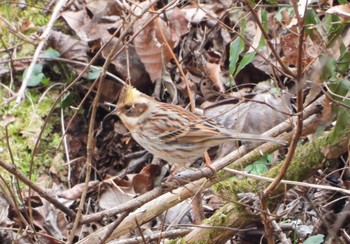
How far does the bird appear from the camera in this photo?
484 cm

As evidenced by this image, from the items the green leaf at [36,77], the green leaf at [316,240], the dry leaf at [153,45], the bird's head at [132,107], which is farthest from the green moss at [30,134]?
the green leaf at [316,240]

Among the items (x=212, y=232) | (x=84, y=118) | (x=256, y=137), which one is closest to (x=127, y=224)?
(x=212, y=232)

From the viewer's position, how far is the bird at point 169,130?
4844mm

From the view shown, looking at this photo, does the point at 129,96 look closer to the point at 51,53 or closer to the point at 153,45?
the point at 153,45

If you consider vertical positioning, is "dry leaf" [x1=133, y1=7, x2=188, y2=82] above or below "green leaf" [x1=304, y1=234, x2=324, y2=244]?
above

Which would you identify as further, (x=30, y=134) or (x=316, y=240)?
(x=30, y=134)

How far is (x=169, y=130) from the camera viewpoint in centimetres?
494

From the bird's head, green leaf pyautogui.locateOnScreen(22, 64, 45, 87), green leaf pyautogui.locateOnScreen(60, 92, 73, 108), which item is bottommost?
green leaf pyautogui.locateOnScreen(60, 92, 73, 108)

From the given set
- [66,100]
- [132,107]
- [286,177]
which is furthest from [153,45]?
[286,177]

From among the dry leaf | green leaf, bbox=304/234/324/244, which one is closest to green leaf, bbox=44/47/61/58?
the dry leaf

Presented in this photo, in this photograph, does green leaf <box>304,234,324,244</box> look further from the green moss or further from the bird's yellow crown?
the green moss

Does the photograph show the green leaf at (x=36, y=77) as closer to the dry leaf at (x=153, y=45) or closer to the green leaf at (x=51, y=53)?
the green leaf at (x=51, y=53)

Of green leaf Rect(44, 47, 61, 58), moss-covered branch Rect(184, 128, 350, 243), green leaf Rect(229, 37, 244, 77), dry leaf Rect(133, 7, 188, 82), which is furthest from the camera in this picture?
green leaf Rect(44, 47, 61, 58)

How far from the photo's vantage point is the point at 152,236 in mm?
4566
